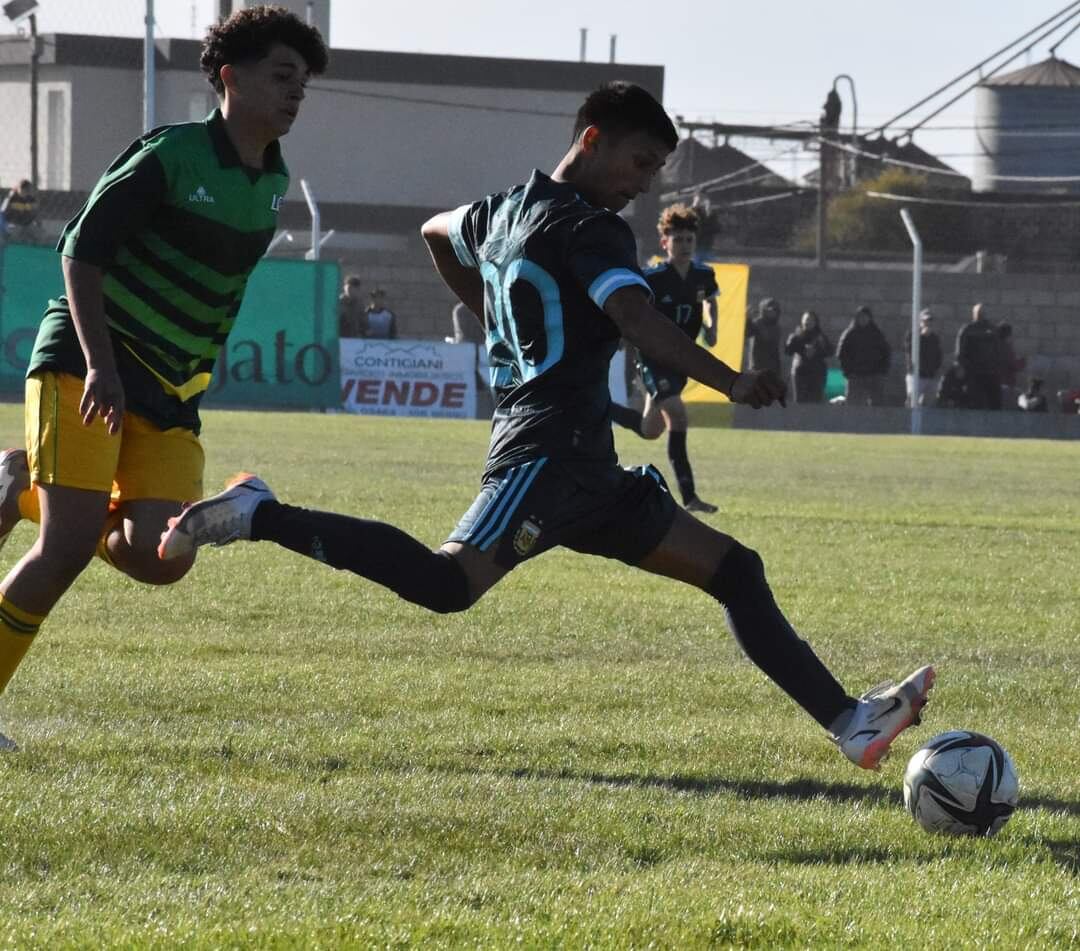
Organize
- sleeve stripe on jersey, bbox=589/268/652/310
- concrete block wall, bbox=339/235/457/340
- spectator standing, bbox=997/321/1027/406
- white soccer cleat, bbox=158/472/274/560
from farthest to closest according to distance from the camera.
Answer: concrete block wall, bbox=339/235/457/340 → spectator standing, bbox=997/321/1027/406 → white soccer cleat, bbox=158/472/274/560 → sleeve stripe on jersey, bbox=589/268/652/310

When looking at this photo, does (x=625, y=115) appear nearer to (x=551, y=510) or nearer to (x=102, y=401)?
(x=551, y=510)

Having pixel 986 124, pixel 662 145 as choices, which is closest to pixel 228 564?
pixel 662 145

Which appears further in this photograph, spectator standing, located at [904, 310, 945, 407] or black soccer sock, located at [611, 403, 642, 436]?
spectator standing, located at [904, 310, 945, 407]

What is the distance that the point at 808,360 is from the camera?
2992cm

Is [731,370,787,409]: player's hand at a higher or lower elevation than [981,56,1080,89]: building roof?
lower

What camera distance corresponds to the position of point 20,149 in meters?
43.1

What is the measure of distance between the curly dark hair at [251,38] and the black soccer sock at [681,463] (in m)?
8.35

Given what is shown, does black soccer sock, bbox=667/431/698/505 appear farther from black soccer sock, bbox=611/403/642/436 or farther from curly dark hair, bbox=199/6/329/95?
curly dark hair, bbox=199/6/329/95

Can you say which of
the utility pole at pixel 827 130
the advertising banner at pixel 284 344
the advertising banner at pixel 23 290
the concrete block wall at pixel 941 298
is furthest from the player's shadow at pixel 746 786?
the utility pole at pixel 827 130

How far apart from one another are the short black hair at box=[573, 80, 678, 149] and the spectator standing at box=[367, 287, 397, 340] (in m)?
23.4

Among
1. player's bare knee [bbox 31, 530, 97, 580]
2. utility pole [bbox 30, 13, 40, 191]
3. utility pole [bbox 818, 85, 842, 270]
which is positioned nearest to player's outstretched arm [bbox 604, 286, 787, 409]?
player's bare knee [bbox 31, 530, 97, 580]

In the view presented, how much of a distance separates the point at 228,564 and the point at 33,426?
4.66 m

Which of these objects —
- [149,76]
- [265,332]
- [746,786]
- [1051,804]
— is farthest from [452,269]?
[265,332]

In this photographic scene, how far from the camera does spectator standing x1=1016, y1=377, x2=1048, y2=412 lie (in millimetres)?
33125
